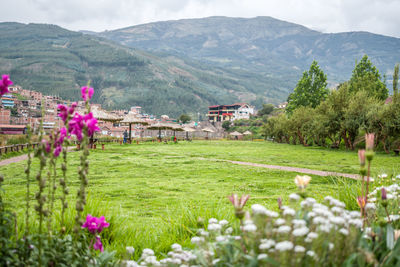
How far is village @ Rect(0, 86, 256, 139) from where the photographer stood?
95.7ft

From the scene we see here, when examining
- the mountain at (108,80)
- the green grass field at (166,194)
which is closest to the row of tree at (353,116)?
the green grass field at (166,194)

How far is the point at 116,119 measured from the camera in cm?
2439

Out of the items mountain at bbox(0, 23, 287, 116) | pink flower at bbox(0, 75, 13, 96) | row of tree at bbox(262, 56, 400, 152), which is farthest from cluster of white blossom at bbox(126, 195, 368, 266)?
mountain at bbox(0, 23, 287, 116)

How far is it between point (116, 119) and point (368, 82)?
26.6 m

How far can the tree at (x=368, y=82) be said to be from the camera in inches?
1275

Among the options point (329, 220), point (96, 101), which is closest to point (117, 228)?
point (329, 220)

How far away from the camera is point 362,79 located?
3391 cm

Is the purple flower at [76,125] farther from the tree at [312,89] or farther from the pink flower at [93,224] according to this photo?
the tree at [312,89]

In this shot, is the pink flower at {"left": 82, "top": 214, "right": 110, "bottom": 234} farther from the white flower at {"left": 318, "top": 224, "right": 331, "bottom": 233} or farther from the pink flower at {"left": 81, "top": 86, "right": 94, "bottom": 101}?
the white flower at {"left": 318, "top": 224, "right": 331, "bottom": 233}

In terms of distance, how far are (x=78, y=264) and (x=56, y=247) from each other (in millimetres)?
178

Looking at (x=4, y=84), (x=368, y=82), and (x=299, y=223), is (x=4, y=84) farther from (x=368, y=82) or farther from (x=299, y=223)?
(x=368, y=82)

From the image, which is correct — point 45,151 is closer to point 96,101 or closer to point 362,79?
point 362,79

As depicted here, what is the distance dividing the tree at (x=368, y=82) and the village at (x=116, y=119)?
2072 centimetres

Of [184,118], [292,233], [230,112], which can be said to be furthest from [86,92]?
[230,112]
